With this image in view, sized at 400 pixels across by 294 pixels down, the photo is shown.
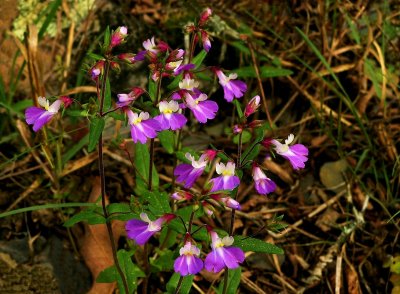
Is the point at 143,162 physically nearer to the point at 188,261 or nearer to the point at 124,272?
the point at 124,272

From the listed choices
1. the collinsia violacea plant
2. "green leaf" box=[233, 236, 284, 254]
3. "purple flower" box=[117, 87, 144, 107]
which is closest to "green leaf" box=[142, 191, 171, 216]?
the collinsia violacea plant

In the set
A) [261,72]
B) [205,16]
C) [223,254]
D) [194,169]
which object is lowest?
[261,72]

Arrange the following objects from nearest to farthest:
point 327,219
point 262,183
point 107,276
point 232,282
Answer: point 262,183
point 232,282
point 107,276
point 327,219

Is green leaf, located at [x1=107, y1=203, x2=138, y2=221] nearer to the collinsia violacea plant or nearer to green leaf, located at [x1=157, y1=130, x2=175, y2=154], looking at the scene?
the collinsia violacea plant

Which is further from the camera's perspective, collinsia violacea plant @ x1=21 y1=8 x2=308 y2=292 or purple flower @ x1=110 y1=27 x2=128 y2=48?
purple flower @ x1=110 y1=27 x2=128 y2=48

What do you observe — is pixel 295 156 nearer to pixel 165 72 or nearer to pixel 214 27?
pixel 165 72

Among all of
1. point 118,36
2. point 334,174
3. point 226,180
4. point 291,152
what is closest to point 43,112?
point 118,36
